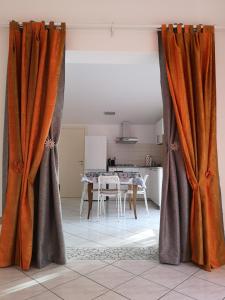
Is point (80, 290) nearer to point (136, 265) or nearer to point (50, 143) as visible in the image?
point (136, 265)

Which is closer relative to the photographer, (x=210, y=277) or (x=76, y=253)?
(x=210, y=277)

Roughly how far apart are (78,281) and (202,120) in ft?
5.71

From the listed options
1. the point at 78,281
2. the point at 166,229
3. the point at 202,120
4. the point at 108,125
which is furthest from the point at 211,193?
the point at 108,125

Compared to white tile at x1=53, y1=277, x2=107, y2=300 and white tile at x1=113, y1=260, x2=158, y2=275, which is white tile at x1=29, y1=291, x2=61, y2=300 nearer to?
white tile at x1=53, y1=277, x2=107, y2=300

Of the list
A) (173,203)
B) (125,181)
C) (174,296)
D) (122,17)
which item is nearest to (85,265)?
(174,296)

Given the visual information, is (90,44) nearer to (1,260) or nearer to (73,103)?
(1,260)

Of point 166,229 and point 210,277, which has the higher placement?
point 166,229

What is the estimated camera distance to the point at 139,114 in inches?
232

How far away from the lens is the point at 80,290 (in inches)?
66.3

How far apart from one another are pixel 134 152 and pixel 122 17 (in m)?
4.76

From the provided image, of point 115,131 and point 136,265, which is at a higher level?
point 115,131

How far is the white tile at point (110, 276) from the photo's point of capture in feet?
5.85

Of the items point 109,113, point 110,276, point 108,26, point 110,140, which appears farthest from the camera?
point 110,140

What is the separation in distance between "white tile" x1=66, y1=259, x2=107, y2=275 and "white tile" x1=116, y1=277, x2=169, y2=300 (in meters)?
0.38
